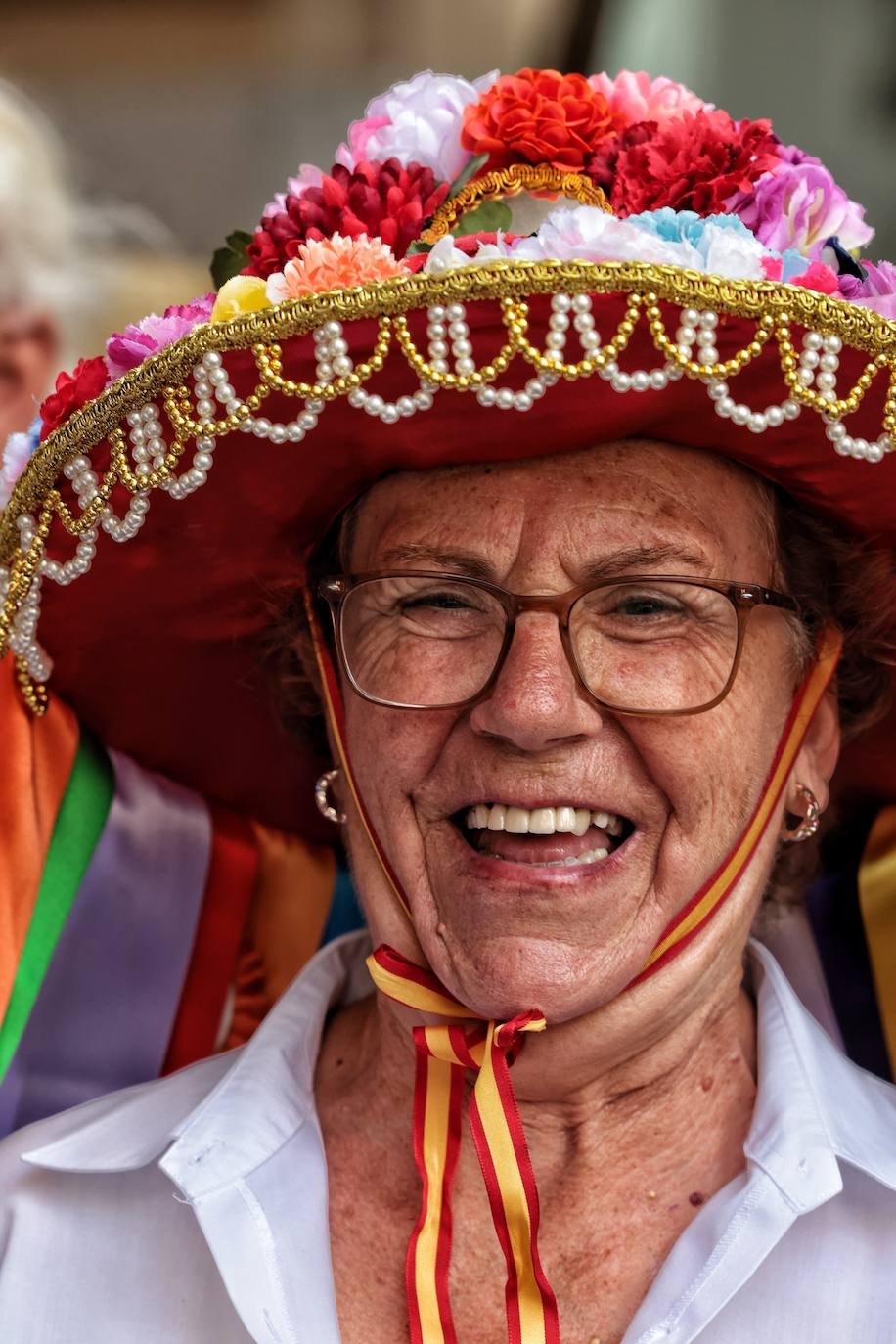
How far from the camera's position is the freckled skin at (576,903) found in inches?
72.7

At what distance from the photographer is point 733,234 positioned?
1.64 metres

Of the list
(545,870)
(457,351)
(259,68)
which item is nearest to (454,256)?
(457,351)

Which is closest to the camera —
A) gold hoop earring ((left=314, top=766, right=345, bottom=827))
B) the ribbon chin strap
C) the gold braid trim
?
the gold braid trim

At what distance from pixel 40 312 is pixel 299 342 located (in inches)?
90.8

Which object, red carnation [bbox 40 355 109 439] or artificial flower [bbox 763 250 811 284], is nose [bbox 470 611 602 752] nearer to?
artificial flower [bbox 763 250 811 284]

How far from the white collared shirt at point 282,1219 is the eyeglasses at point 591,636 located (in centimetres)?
55

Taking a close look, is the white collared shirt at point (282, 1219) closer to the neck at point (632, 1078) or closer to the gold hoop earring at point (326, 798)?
the neck at point (632, 1078)

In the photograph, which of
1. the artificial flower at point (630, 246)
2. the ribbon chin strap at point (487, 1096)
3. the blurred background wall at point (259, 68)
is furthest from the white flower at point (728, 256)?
the blurred background wall at point (259, 68)

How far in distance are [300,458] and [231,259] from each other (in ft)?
1.03

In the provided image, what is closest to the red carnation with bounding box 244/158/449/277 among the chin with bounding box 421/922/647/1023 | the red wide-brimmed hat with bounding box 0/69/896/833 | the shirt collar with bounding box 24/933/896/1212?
the red wide-brimmed hat with bounding box 0/69/896/833

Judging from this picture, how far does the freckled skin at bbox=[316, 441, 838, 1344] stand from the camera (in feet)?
6.06

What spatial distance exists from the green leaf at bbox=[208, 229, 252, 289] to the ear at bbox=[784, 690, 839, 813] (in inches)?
39.6

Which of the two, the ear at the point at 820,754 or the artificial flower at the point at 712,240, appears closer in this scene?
the artificial flower at the point at 712,240

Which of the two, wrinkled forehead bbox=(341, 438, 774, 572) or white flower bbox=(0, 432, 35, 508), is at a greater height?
white flower bbox=(0, 432, 35, 508)
